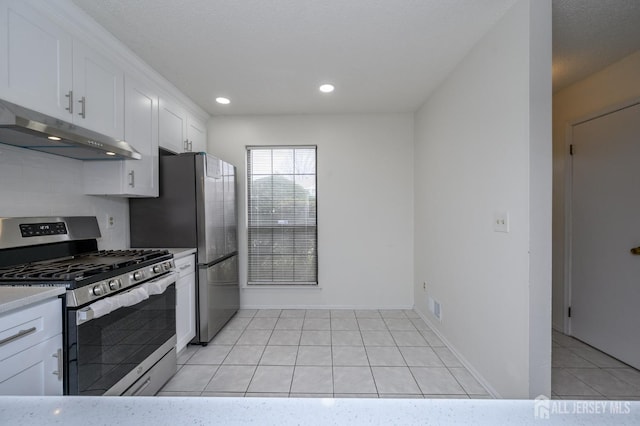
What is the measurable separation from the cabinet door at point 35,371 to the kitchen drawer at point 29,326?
27 mm

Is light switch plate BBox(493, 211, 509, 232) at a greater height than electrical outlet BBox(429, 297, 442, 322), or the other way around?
light switch plate BBox(493, 211, 509, 232)

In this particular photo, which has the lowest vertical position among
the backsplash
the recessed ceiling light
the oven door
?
the oven door

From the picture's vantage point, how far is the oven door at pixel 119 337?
1322 millimetres

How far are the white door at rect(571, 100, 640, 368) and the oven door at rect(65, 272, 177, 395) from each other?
11.8 feet

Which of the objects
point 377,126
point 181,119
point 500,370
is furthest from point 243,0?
point 500,370

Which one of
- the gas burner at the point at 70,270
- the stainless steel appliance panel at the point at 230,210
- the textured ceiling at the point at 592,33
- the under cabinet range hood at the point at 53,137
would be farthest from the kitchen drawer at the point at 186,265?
the textured ceiling at the point at 592,33

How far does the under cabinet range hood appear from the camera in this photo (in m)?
1.29

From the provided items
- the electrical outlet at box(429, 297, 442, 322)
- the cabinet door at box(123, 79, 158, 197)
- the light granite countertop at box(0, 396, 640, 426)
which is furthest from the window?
the light granite countertop at box(0, 396, 640, 426)

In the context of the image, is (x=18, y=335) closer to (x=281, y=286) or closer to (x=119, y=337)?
(x=119, y=337)

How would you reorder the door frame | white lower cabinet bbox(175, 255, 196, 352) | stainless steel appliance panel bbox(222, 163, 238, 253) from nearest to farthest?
white lower cabinet bbox(175, 255, 196, 352), the door frame, stainless steel appliance panel bbox(222, 163, 238, 253)

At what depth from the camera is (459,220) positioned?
237 centimetres

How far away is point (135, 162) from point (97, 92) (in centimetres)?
54

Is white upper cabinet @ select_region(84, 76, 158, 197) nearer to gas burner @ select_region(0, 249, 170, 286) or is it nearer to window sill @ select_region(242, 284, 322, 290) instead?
gas burner @ select_region(0, 249, 170, 286)

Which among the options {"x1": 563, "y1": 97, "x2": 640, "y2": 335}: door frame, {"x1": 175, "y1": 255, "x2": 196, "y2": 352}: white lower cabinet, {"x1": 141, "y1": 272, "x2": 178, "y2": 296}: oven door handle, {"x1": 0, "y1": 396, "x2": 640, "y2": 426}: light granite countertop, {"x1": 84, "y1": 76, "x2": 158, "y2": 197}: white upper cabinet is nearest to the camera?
{"x1": 0, "y1": 396, "x2": 640, "y2": 426}: light granite countertop
